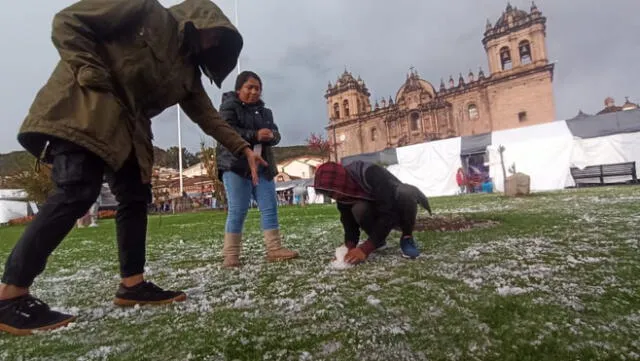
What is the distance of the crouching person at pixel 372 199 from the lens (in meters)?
2.35

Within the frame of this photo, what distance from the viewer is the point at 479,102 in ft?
138

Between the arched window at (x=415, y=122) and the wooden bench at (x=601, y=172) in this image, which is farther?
the arched window at (x=415, y=122)

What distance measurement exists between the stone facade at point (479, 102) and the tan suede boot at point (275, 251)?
140 feet

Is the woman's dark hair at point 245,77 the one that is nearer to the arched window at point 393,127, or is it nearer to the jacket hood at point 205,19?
the jacket hood at point 205,19

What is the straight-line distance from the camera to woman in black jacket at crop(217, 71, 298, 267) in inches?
104

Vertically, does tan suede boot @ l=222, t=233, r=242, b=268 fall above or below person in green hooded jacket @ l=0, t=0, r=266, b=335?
below

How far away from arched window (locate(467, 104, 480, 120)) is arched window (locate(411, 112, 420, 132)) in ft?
20.2

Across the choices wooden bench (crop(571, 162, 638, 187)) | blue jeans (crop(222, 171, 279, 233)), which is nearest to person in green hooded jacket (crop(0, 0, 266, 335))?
blue jeans (crop(222, 171, 279, 233))

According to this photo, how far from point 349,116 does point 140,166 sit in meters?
51.9

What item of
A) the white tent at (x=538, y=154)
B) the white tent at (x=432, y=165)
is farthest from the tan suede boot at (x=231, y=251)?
the white tent at (x=432, y=165)

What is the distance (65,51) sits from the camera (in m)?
1.35

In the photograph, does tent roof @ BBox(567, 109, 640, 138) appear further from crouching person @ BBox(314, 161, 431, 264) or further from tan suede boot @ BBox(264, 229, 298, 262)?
tan suede boot @ BBox(264, 229, 298, 262)

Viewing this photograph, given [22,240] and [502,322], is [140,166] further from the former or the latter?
[502,322]

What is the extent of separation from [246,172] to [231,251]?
0.60 metres
